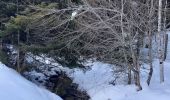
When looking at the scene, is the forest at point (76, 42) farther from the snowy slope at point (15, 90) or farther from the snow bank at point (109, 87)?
the snowy slope at point (15, 90)

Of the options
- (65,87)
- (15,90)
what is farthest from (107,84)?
(15,90)

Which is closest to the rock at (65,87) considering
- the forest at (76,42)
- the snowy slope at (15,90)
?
the forest at (76,42)

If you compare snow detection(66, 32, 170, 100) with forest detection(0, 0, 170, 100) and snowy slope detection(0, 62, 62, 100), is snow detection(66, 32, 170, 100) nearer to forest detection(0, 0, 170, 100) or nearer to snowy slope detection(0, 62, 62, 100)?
forest detection(0, 0, 170, 100)

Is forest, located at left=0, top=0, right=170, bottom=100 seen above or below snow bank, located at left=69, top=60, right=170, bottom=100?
Answer: above

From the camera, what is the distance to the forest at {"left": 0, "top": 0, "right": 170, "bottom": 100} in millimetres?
16141

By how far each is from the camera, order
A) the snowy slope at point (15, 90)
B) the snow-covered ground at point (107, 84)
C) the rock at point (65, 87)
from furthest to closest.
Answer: the snow-covered ground at point (107, 84) < the rock at point (65, 87) < the snowy slope at point (15, 90)

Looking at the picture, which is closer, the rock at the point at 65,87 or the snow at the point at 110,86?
the rock at the point at 65,87

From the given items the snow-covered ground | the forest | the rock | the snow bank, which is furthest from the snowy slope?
the snow bank

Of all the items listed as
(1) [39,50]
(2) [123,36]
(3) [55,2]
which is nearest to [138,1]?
(2) [123,36]

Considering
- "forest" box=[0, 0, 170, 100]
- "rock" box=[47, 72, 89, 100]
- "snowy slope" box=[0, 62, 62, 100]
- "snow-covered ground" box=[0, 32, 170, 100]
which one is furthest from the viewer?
"snow-covered ground" box=[0, 32, 170, 100]

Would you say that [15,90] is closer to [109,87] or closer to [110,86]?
[109,87]

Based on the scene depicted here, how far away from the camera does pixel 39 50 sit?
52.0 ft

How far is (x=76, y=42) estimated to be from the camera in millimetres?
17203

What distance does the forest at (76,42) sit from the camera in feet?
53.0
